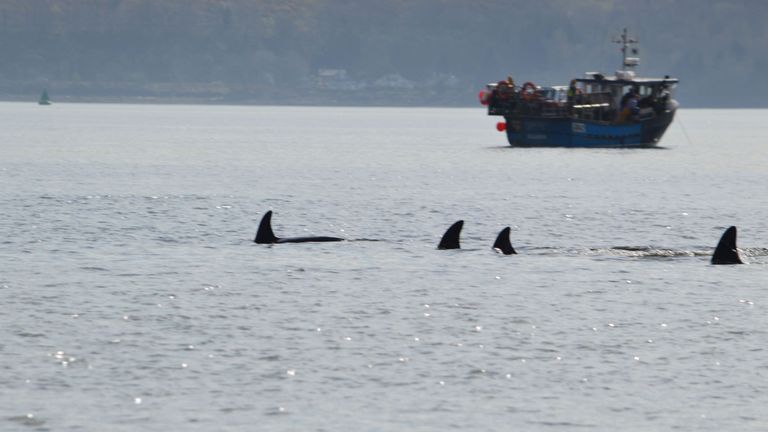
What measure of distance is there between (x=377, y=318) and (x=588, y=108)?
3667 inches

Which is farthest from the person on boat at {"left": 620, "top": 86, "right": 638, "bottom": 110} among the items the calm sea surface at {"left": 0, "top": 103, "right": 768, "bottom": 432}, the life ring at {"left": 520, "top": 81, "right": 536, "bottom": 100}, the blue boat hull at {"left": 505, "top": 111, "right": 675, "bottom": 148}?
the calm sea surface at {"left": 0, "top": 103, "right": 768, "bottom": 432}

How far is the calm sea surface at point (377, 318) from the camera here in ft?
87.0

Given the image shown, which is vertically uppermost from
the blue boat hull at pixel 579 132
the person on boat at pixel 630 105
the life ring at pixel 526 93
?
the life ring at pixel 526 93

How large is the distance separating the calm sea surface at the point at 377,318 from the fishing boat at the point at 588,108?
4576 centimetres

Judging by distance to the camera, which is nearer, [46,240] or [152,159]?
[46,240]

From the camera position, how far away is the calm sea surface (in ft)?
87.0

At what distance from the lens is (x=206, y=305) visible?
38.6 meters

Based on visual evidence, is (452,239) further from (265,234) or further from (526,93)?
(526,93)

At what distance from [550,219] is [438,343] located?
38587 mm

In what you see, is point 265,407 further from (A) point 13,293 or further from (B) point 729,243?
(B) point 729,243

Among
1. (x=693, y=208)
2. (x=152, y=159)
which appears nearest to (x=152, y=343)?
(x=693, y=208)

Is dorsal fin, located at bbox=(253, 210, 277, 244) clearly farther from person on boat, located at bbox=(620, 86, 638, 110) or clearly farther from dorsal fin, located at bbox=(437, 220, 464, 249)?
person on boat, located at bbox=(620, 86, 638, 110)

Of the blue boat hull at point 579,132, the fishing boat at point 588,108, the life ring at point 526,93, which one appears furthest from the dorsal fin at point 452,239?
the blue boat hull at point 579,132

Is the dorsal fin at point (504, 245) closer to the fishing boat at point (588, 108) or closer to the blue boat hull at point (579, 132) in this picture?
the fishing boat at point (588, 108)
